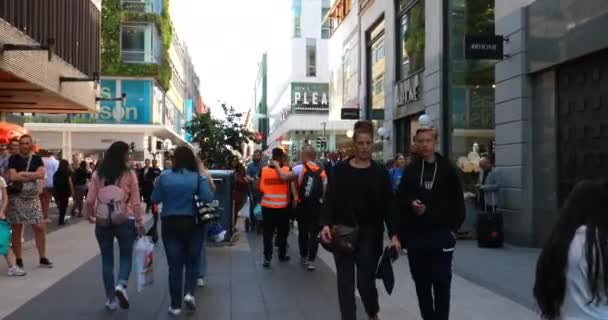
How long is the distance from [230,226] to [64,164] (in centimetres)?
715

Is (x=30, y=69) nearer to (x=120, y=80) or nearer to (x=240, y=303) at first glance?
(x=240, y=303)

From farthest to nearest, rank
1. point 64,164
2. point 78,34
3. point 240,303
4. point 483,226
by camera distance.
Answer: point 78,34 < point 64,164 < point 483,226 < point 240,303

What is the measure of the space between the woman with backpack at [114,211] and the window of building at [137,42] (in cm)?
3890

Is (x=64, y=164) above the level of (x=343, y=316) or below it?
above

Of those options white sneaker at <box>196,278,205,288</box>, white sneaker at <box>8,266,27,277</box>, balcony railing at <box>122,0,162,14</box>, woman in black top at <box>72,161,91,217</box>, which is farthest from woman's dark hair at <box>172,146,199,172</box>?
balcony railing at <box>122,0,162,14</box>

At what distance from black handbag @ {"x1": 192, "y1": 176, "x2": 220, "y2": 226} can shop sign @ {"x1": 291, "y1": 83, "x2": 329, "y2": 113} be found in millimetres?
65305

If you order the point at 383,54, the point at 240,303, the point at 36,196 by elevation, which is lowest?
the point at 240,303

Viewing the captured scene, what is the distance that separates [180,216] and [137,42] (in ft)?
130

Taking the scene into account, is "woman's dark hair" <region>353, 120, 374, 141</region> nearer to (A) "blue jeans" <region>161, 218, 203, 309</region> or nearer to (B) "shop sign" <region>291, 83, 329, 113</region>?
(A) "blue jeans" <region>161, 218, 203, 309</region>

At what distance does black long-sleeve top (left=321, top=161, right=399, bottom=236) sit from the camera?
559 centimetres

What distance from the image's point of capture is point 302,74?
74.8 meters

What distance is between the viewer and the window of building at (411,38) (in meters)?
19.5

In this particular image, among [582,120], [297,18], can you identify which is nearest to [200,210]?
[582,120]

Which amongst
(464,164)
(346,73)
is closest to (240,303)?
(464,164)
